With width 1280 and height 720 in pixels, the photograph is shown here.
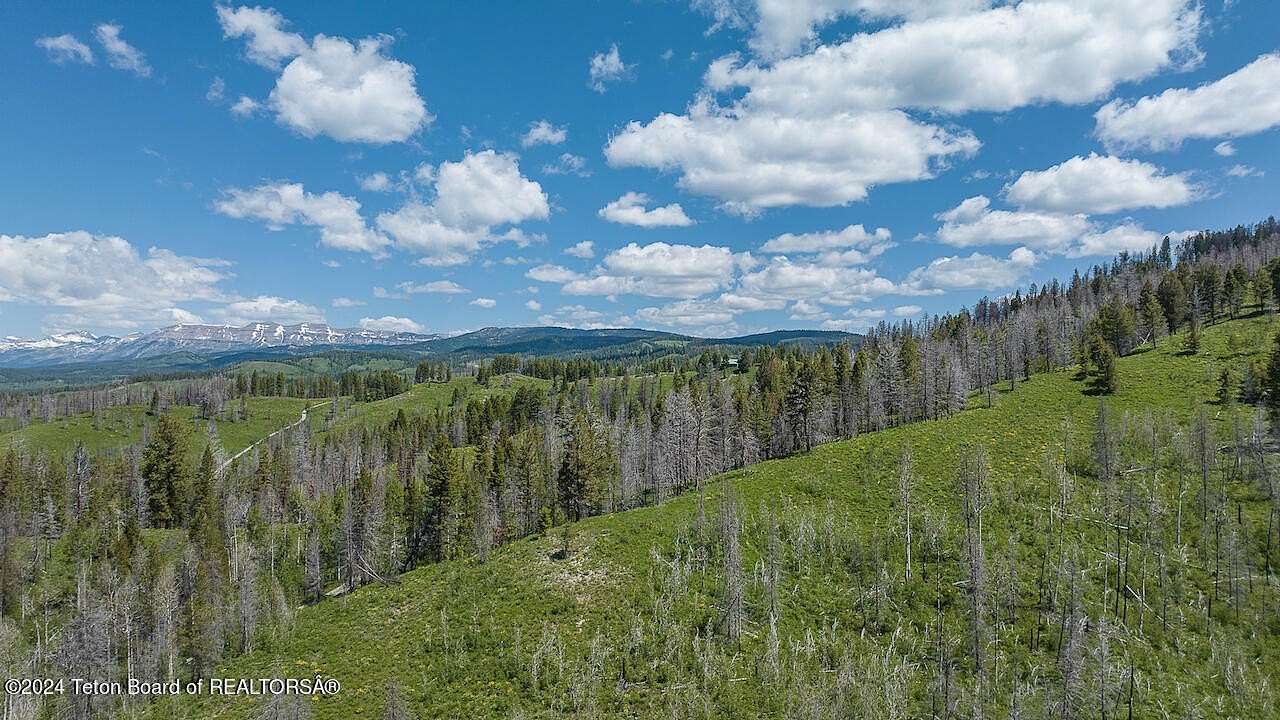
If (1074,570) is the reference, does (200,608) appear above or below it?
below

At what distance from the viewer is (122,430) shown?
169 metres

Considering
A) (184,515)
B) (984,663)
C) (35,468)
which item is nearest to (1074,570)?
(984,663)

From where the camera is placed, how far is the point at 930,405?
277 ft

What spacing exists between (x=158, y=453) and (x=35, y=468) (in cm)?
4219

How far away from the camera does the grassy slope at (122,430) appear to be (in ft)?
489

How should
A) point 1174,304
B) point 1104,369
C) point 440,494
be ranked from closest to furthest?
1. point 440,494
2. point 1104,369
3. point 1174,304

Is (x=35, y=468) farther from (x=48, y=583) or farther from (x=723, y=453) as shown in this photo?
(x=723, y=453)

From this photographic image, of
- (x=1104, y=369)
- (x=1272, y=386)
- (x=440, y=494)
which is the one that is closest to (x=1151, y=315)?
(x=1104, y=369)

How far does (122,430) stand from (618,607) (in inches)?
7949

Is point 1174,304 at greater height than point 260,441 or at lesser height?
greater

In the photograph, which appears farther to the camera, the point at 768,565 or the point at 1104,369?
the point at 1104,369

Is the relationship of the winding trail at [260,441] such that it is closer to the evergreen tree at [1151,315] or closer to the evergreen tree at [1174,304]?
the evergreen tree at [1151,315]

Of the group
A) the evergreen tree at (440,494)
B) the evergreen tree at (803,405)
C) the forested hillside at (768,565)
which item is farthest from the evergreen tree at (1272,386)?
the evergreen tree at (440,494)

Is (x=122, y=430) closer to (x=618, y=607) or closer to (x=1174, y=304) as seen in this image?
(x=618, y=607)
